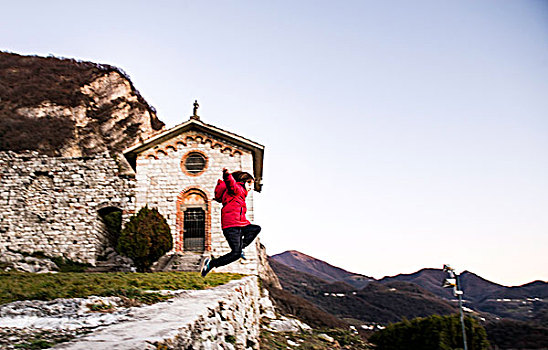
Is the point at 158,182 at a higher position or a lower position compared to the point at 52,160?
lower

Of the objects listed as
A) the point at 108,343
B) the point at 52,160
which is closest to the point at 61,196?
the point at 52,160

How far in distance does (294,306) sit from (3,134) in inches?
1091

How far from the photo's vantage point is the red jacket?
22.5ft

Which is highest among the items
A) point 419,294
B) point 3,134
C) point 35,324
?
point 3,134

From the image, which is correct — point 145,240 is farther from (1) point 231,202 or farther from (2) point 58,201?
(1) point 231,202

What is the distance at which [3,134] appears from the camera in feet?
104

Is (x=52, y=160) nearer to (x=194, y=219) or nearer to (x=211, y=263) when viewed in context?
(x=194, y=219)

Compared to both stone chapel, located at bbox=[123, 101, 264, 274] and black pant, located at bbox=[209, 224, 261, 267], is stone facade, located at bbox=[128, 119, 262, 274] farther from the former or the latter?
black pant, located at bbox=[209, 224, 261, 267]

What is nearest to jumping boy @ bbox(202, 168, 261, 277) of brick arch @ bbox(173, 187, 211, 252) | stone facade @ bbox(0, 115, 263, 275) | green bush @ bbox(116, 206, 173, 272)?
stone facade @ bbox(0, 115, 263, 275)

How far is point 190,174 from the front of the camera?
16.1 m

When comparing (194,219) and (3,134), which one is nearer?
(194,219)

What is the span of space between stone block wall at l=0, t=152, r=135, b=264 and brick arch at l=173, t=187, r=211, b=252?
9.73 ft

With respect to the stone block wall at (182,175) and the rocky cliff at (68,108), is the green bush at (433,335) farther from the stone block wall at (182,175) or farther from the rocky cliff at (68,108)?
the rocky cliff at (68,108)

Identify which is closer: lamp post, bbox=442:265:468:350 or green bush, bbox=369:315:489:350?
lamp post, bbox=442:265:468:350
